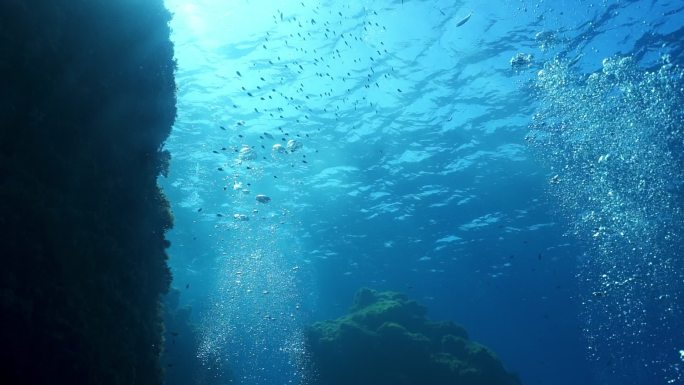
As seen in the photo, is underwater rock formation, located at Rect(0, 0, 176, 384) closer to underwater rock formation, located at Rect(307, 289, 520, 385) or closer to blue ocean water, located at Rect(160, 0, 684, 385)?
blue ocean water, located at Rect(160, 0, 684, 385)

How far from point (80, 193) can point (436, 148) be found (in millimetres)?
19790

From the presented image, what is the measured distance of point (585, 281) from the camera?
141 ft

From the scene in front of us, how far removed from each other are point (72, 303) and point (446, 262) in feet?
122

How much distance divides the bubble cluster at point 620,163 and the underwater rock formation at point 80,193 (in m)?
16.8

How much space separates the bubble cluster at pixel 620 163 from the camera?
18.8m

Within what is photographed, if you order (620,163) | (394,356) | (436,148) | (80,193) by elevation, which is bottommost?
(80,193)

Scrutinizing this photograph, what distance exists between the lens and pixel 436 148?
24109 mm

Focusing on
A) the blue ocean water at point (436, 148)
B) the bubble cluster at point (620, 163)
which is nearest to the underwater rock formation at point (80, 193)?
the blue ocean water at point (436, 148)

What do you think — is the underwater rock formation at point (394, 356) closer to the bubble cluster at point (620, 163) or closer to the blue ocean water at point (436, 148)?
the blue ocean water at point (436, 148)

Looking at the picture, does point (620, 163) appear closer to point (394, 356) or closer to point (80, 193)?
point (394, 356)

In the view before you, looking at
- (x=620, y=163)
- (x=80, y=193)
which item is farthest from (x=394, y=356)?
(x=80, y=193)

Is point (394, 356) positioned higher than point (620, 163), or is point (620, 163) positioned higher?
point (620, 163)

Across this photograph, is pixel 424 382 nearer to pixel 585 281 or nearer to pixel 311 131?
pixel 311 131

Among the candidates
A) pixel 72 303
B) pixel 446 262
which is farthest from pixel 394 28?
pixel 446 262
